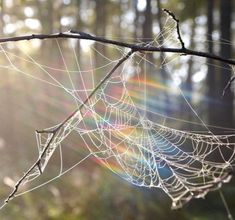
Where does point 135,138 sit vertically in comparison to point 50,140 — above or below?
below

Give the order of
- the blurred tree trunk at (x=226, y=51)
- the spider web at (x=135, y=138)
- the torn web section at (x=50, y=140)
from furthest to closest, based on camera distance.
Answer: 1. the blurred tree trunk at (x=226, y=51)
2. the spider web at (x=135, y=138)
3. the torn web section at (x=50, y=140)

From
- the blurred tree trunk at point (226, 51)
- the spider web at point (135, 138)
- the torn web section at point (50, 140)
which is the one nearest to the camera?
the torn web section at point (50, 140)

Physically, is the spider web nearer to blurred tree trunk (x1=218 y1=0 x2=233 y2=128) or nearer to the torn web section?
the torn web section

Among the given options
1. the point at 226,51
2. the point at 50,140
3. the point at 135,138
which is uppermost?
the point at 50,140

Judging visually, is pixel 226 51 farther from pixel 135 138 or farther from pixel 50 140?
pixel 50 140

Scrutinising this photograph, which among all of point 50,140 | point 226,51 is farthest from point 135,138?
point 226,51

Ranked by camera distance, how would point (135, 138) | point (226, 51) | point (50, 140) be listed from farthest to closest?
point (226, 51)
point (135, 138)
point (50, 140)

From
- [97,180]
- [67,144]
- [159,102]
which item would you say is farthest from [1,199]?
[159,102]

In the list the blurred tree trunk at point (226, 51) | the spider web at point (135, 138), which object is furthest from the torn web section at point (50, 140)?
the blurred tree trunk at point (226, 51)

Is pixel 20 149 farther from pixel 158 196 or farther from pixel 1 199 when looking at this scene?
pixel 158 196

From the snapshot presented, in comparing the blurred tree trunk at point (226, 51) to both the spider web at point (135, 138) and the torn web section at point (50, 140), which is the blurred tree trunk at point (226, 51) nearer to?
the spider web at point (135, 138)

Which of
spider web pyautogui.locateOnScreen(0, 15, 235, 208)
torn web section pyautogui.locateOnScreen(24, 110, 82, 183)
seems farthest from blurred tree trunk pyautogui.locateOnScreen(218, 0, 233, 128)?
torn web section pyautogui.locateOnScreen(24, 110, 82, 183)
